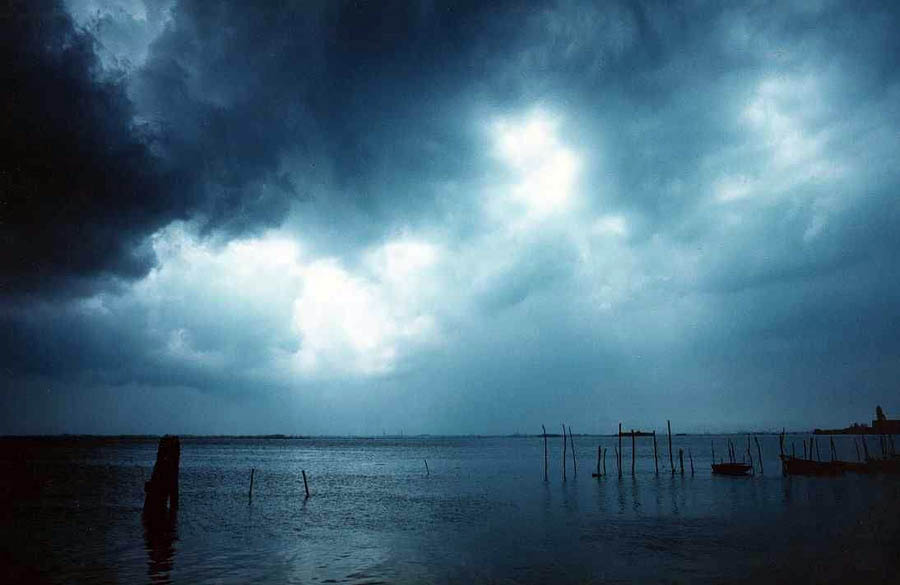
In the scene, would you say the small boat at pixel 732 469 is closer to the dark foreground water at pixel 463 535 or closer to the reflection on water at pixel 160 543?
the dark foreground water at pixel 463 535

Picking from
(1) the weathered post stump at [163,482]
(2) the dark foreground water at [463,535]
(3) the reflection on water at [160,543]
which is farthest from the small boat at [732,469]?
(3) the reflection on water at [160,543]

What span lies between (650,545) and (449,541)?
26.6 ft

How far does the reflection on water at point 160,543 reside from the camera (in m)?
17.5

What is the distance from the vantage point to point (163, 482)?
3005cm

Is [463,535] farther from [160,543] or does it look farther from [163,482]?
[163,482]

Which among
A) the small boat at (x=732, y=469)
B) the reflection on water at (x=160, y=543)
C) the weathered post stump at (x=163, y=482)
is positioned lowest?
the small boat at (x=732, y=469)

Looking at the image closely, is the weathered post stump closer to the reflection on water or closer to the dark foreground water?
the reflection on water

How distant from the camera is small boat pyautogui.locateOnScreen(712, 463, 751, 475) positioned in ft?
185

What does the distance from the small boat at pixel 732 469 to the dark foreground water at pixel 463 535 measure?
10915 mm

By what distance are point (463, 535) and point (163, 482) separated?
56.0 feet

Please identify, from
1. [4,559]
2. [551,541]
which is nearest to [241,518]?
[4,559]

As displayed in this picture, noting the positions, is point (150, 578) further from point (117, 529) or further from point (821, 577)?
point (821, 577)

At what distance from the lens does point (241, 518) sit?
29891 millimetres

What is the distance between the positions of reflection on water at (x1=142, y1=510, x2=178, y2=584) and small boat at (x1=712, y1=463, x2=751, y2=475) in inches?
2042
